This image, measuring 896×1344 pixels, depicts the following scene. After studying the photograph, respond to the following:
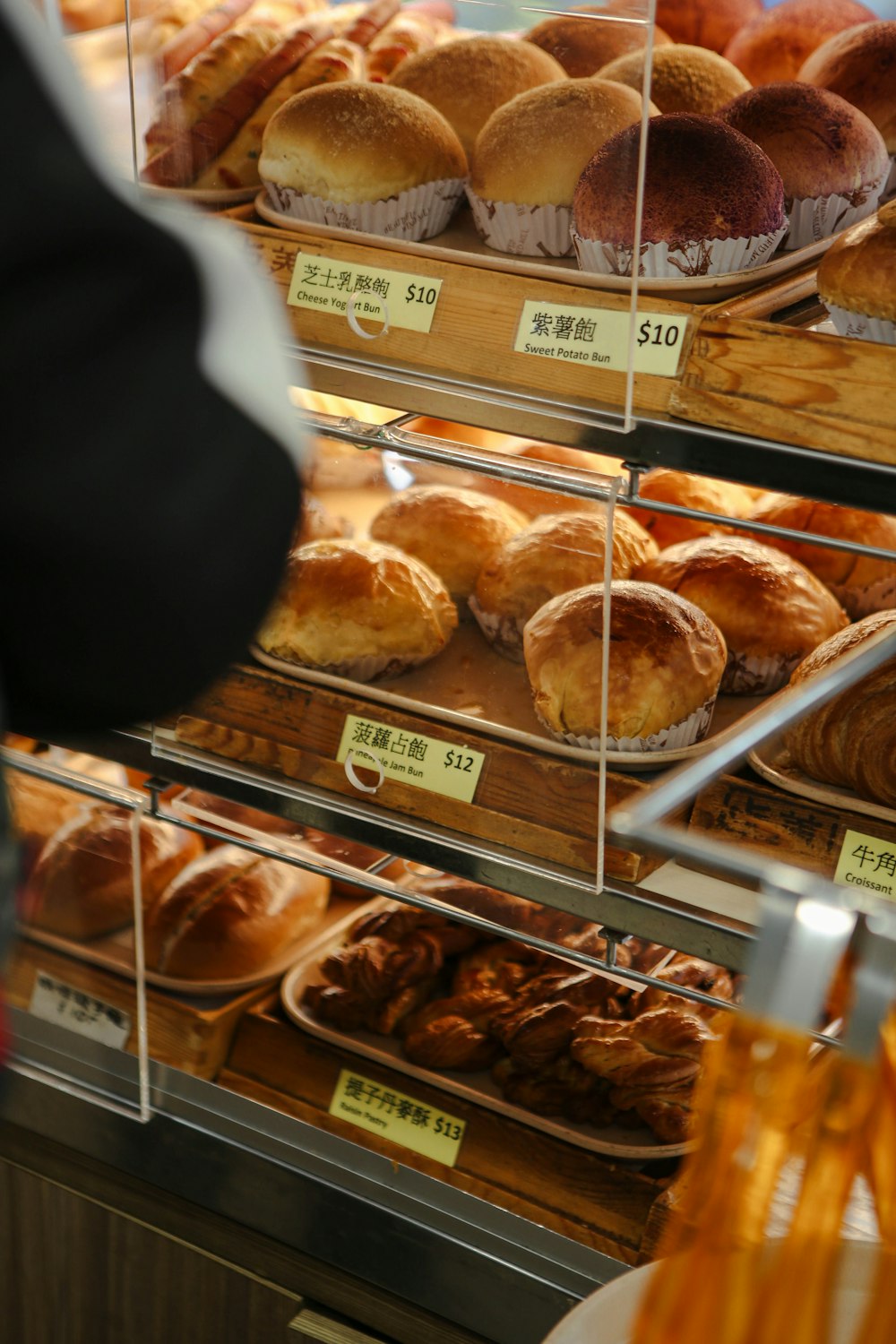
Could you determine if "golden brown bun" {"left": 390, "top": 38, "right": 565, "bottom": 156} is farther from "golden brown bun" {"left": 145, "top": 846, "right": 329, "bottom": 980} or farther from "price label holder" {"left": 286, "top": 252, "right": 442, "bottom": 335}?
"golden brown bun" {"left": 145, "top": 846, "right": 329, "bottom": 980}

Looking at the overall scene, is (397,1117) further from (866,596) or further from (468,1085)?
(866,596)

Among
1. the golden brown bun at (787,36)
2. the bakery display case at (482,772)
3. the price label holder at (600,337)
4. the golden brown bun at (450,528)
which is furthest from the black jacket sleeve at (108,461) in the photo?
the golden brown bun at (787,36)

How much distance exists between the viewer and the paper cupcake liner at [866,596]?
1575 millimetres

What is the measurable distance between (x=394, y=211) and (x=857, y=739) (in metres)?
0.67

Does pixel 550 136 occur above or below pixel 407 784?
above

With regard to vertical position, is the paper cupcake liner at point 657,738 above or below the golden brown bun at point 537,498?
below

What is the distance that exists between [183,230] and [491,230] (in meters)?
0.78

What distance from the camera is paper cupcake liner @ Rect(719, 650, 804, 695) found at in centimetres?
143

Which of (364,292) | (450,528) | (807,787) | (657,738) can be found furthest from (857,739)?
(364,292)

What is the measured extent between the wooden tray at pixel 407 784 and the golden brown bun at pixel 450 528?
17 centimetres

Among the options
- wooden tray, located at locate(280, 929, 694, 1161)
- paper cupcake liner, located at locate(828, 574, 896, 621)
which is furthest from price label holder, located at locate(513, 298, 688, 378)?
wooden tray, located at locate(280, 929, 694, 1161)

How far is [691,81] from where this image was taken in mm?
1410

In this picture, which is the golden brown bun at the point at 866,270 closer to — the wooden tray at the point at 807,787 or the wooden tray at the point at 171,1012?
the wooden tray at the point at 807,787

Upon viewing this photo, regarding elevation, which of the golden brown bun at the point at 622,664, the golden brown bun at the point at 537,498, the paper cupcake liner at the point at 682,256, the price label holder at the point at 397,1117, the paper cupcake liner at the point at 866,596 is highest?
the paper cupcake liner at the point at 682,256
